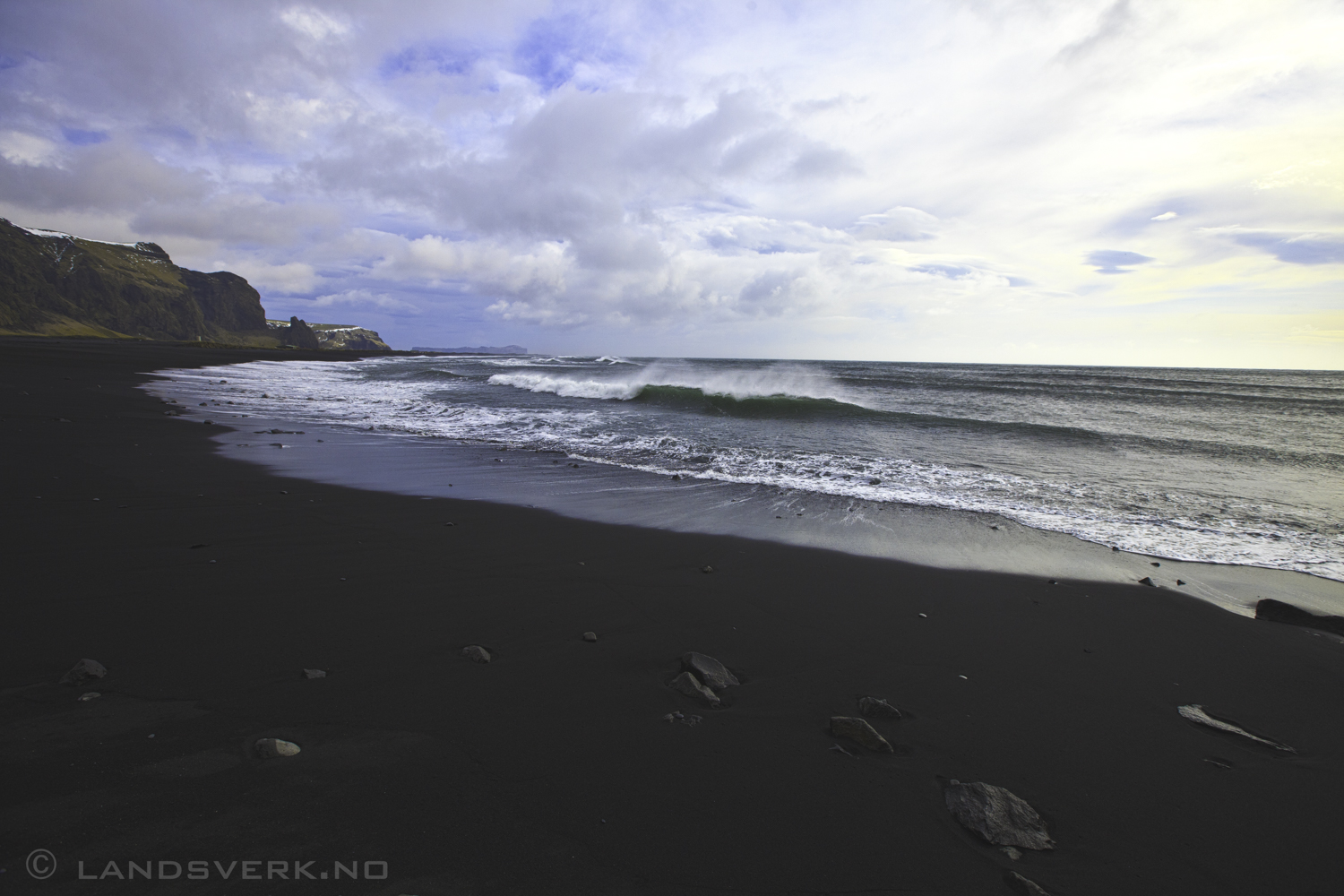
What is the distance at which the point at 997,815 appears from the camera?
2330 mm

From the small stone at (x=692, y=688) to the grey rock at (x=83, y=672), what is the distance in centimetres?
314

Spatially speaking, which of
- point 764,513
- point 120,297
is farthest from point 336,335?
point 764,513

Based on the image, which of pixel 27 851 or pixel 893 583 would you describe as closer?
pixel 27 851

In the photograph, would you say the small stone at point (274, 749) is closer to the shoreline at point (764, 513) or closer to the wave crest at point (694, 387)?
the shoreline at point (764, 513)

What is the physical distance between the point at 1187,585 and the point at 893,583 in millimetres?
3075

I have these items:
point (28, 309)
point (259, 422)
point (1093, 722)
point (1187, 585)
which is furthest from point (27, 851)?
point (28, 309)

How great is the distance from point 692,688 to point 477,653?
4.56ft

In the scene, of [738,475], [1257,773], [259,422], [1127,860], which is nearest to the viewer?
[1127,860]

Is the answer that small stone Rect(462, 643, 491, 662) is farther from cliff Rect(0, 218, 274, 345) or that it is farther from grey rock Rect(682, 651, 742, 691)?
cliff Rect(0, 218, 274, 345)

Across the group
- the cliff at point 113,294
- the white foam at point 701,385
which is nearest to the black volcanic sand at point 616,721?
the white foam at point 701,385

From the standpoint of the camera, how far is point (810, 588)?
4828 millimetres

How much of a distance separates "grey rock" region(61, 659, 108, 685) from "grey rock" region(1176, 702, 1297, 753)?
20.4 feet

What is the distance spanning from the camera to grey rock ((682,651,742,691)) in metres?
3.26

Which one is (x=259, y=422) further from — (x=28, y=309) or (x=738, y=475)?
(x=28, y=309)
